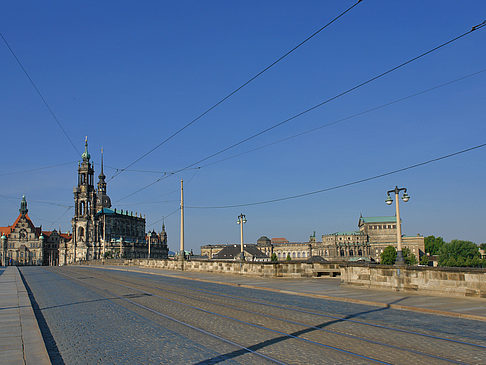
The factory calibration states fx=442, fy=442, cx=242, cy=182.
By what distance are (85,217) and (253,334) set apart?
16072 centimetres

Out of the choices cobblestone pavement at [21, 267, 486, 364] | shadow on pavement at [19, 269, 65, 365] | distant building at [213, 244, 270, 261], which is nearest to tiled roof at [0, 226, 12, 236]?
distant building at [213, 244, 270, 261]

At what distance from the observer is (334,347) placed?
9375 mm

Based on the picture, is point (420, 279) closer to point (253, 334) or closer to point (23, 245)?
point (253, 334)

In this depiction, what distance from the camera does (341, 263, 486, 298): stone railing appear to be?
17766 millimetres

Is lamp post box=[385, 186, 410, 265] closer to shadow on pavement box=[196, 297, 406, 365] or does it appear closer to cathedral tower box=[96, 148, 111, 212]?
shadow on pavement box=[196, 297, 406, 365]

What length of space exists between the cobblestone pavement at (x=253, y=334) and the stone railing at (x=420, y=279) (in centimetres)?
455

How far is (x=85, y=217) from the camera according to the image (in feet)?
527

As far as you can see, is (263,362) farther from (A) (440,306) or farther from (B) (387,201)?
(B) (387,201)

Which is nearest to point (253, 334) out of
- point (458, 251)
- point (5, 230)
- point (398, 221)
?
point (398, 221)

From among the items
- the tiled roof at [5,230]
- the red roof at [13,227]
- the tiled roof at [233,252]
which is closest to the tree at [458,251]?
the tiled roof at [233,252]

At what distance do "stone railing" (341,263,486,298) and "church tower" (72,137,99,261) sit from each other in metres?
146

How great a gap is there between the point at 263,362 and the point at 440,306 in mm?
10040

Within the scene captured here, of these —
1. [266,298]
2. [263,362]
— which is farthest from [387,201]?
[263,362]

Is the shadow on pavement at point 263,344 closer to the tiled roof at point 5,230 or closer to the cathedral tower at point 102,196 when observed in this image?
the cathedral tower at point 102,196
